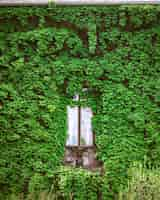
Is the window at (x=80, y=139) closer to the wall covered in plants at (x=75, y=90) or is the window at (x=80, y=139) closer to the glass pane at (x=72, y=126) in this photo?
the glass pane at (x=72, y=126)

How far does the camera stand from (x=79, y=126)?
27.1 feet

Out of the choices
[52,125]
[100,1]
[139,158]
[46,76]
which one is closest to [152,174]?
[139,158]

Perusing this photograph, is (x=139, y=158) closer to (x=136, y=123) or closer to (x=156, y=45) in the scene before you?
(x=136, y=123)

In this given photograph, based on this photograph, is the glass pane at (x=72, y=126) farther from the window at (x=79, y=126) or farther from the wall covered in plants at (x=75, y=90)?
the wall covered in plants at (x=75, y=90)

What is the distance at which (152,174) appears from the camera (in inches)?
274

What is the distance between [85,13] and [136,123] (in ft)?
7.50

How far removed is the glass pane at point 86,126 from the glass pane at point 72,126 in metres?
0.12

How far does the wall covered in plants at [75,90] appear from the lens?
7902 mm

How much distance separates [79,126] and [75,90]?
0.70 metres

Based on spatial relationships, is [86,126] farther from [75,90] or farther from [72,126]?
[75,90]

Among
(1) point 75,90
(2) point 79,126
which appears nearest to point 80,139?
(2) point 79,126

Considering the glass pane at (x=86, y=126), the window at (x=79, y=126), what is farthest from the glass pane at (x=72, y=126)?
the glass pane at (x=86, y=126)

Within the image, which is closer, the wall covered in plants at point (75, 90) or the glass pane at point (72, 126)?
the wall covered in plants at point (75, 90)

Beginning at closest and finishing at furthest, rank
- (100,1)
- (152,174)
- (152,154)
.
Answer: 1. (100,1)
2. (152,174)
3. (152,154)
